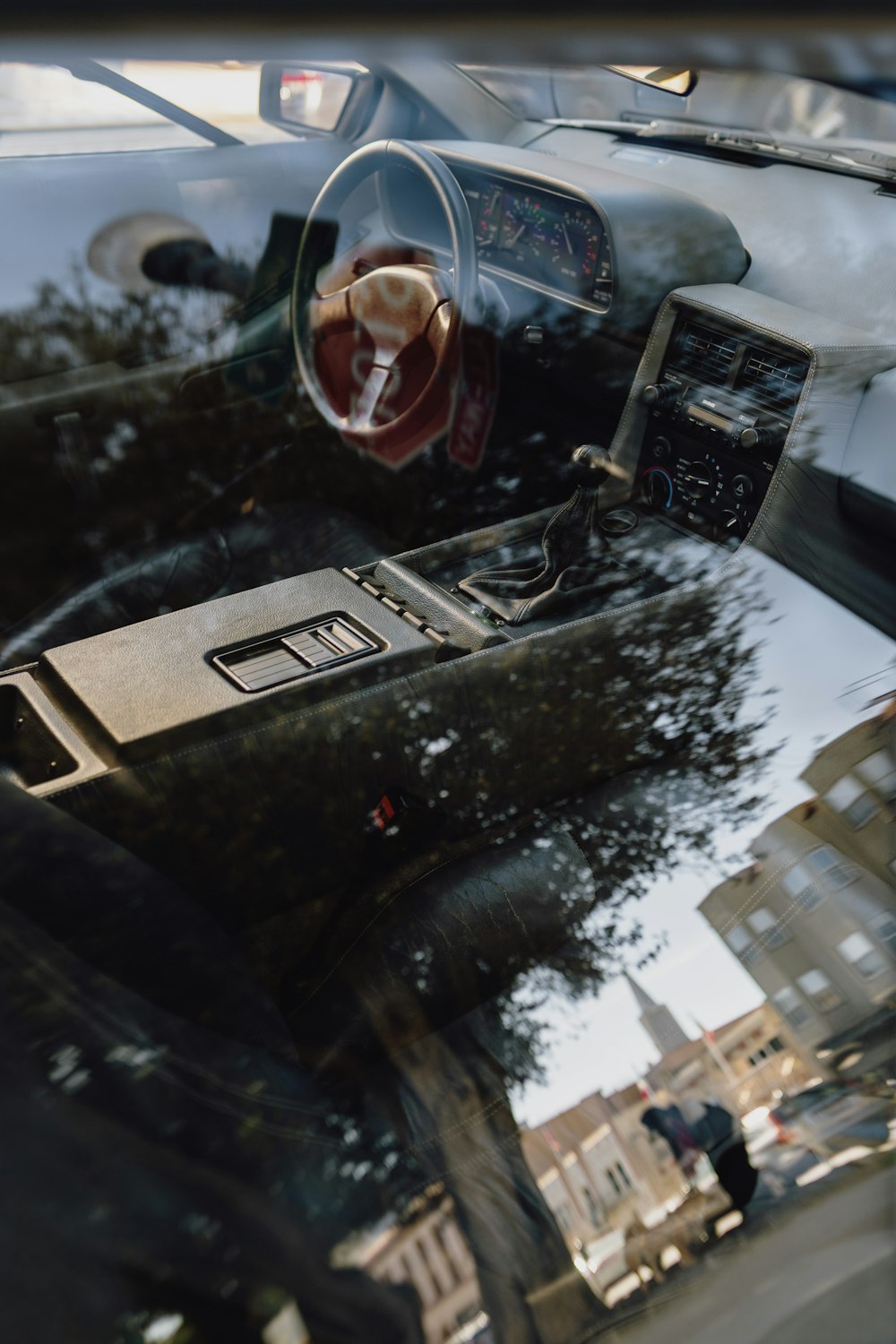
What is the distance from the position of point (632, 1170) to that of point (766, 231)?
65.5 inches

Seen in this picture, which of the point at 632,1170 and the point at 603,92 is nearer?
the point at 632,1170

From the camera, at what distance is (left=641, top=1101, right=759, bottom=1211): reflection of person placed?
0.71m

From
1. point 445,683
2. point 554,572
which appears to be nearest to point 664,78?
point 445,683

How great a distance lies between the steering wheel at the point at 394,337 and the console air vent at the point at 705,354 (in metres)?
0.36

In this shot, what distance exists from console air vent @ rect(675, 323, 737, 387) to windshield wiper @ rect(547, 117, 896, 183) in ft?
1.59

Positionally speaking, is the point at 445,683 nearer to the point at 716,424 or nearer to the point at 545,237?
the point at 716,424

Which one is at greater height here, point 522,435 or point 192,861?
point 522,435

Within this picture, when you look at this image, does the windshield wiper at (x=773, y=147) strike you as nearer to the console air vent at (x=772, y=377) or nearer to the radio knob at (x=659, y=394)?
the console air vent at (x=772, y=377)

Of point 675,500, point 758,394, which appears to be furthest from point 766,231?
point 675,500

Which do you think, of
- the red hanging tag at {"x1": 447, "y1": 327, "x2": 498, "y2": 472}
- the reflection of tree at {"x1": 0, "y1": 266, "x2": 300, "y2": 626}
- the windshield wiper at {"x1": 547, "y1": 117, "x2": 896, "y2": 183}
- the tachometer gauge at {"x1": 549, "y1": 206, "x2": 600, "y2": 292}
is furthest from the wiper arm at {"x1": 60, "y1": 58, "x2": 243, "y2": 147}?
the tachometer gauge at {"x1": 549, "y1": 206, "x2": 600, "y2": 292}

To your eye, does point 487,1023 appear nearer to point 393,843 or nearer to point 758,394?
point 393,843

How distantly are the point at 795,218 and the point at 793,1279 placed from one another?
5.26 ft

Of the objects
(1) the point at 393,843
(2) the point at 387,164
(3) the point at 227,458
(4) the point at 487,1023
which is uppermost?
(2) the point at 387,164

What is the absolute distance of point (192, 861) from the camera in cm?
98
